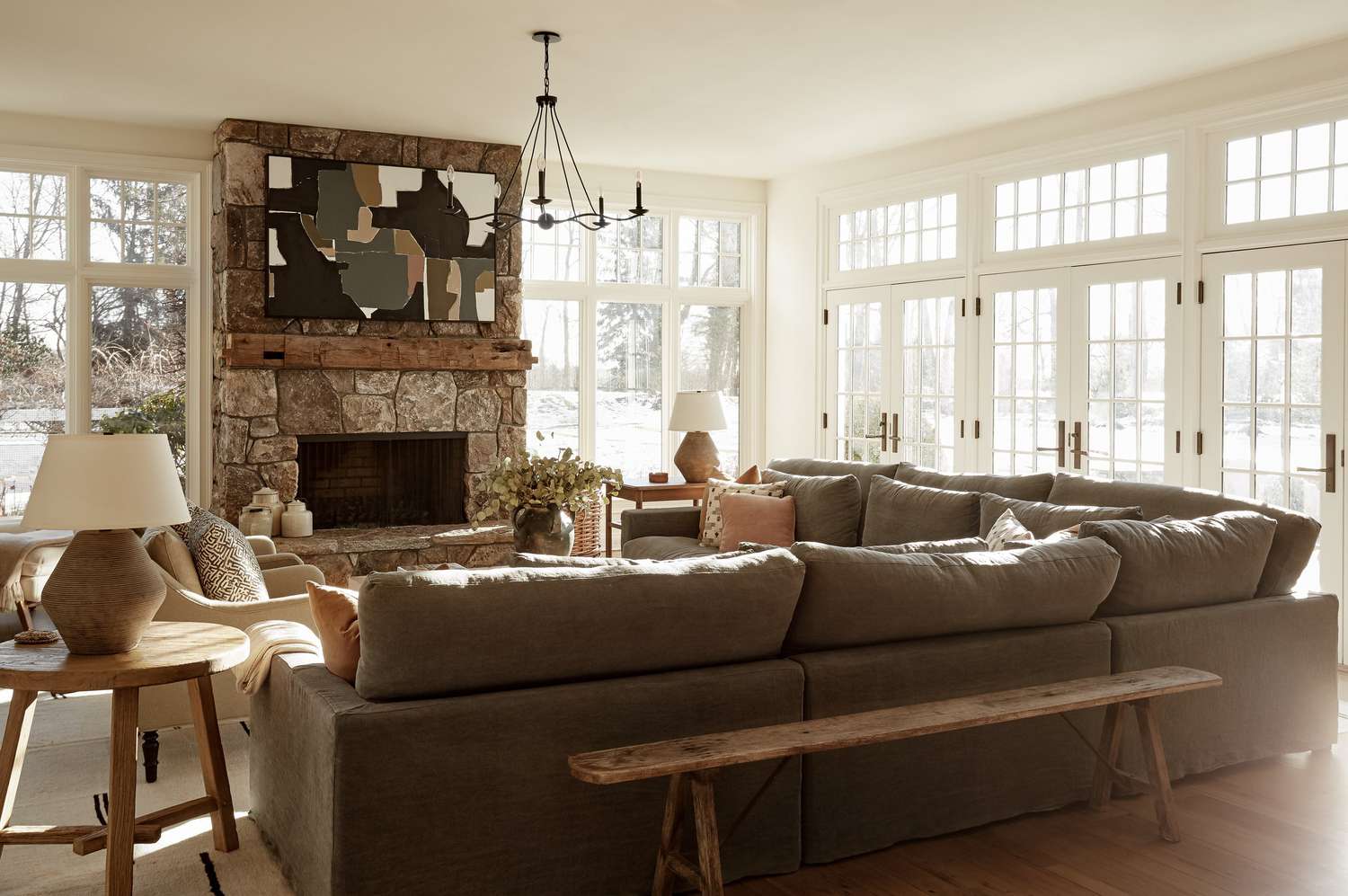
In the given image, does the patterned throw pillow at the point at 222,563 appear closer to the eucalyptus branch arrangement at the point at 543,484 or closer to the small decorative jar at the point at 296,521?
the eucalyptus branch arrangement at the point at 543,484

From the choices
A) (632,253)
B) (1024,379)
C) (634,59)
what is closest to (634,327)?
(632,253)

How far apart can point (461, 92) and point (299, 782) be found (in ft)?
15.1

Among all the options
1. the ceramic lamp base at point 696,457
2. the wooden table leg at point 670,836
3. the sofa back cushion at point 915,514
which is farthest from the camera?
the ceramic lamp base at point 696,457

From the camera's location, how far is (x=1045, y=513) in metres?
4.29

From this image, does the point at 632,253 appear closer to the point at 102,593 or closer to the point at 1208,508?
→ the point at 1208,508

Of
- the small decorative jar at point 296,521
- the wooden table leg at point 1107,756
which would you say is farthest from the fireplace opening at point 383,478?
the wooden table leg at point 1107,756

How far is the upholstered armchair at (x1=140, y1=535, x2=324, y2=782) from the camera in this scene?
3.62 metres

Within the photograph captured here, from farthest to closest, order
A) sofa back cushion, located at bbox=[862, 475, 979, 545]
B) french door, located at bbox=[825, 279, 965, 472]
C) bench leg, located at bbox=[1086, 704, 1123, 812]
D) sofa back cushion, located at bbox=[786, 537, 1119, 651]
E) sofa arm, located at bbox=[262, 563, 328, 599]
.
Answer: french door, located at bbox=[825, 279, 965, 472] → sofa back cushion, located at bbox=[862, 475, 979, 545] → sofa arm, located at bbox=[262, 563, 328, 599] → bench leg, located at bbox=[1086, 704, 1123, 812] → sofa back cushion, located at bbox=[786, 537, 1119, 651]

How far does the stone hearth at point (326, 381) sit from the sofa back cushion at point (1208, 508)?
13.2 feet

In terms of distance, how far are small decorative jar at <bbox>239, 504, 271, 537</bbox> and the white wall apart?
3.90m

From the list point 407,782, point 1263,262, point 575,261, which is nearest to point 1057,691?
point 407,782

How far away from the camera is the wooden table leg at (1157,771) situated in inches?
122

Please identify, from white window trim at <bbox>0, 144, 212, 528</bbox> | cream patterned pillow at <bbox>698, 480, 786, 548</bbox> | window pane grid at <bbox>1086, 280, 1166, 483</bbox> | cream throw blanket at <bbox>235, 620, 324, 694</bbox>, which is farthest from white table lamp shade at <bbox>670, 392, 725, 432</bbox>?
cream throw blanket at <bbox>235, 620, 324, 694</bbox>

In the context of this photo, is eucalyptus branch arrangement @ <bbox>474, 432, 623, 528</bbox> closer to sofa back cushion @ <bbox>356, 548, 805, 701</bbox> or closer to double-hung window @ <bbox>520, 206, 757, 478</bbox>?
sofa back cushion @ <bbox>356, 548, 805, 701</bbox>
